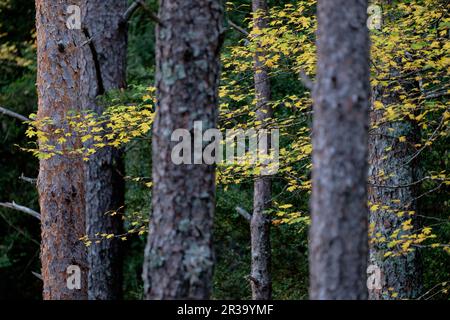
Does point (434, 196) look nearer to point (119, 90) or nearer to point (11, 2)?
point (119, 90)

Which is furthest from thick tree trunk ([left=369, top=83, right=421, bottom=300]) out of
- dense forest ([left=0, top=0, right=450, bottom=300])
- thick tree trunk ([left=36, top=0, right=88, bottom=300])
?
thick tree trunk ([left=36, top=0, right=88, bottom=300])

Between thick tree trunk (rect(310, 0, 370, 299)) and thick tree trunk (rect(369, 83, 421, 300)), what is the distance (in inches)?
164

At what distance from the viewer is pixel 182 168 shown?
5.06 m

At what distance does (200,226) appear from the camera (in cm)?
504

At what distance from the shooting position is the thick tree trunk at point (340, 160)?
4559 millimetres

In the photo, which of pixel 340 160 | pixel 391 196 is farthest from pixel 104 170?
pixel 391 196

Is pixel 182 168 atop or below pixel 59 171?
below

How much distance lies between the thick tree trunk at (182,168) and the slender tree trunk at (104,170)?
222 cm

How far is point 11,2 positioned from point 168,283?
45.9 ft

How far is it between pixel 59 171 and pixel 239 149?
90.5 inches

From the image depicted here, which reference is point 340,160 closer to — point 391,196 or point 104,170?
point 104,170

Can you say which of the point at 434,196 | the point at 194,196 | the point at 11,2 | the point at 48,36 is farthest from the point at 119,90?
the point at 11,2

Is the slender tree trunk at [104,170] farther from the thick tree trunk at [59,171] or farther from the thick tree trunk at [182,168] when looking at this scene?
the thick tree trunk at [182,168]

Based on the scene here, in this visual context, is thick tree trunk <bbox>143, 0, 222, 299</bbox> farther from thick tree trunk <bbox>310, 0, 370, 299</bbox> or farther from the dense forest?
thick tree trunk <bbox>310, 0, 370, 299</bbox>
